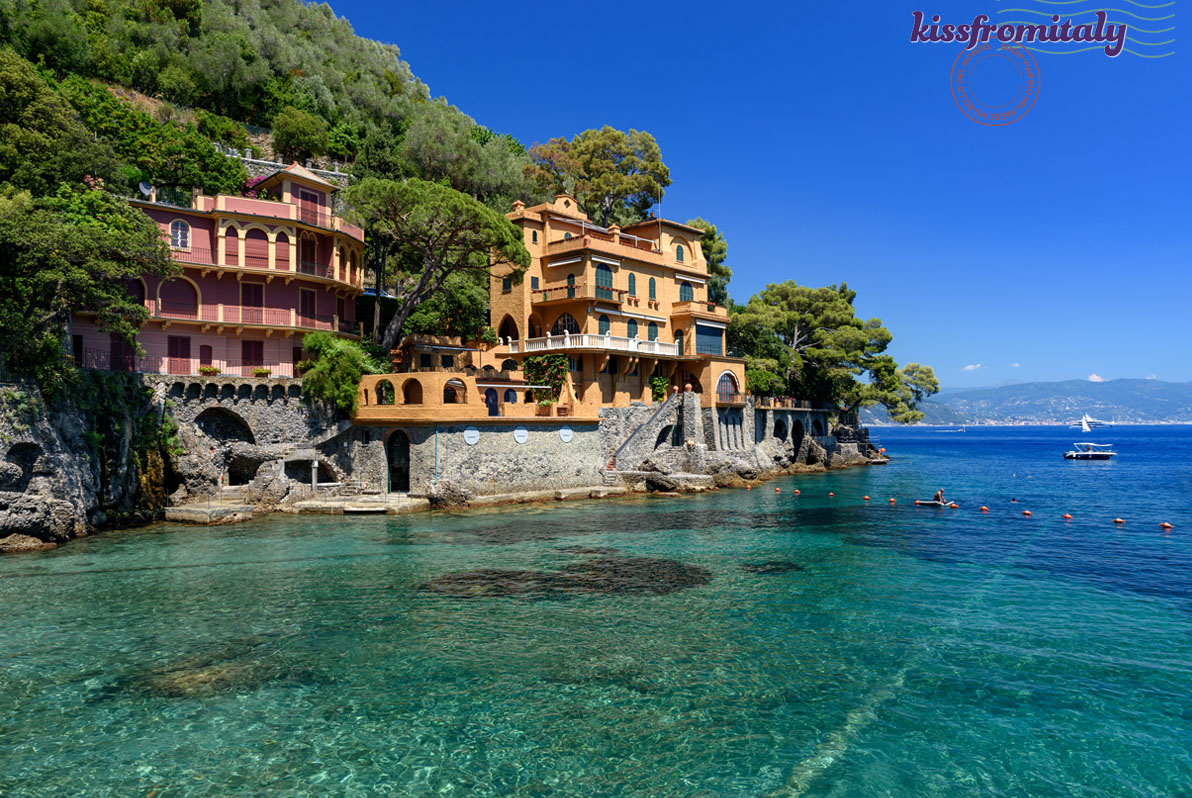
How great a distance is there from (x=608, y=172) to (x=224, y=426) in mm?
39187

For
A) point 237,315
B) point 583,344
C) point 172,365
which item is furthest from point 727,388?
point 172,365

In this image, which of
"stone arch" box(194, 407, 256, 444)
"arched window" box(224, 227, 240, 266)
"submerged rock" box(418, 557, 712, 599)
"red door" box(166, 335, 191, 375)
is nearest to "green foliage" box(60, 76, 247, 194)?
"arched window" box(224, 227, 240, 266)

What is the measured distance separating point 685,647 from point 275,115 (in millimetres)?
63296

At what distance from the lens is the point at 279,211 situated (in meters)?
38.0

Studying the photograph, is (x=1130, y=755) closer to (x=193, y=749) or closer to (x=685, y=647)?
(x=685, y=647)

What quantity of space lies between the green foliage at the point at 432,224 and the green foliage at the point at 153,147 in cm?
1366

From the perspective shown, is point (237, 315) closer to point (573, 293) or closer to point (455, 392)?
point (455, 392)

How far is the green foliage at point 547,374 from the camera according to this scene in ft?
136

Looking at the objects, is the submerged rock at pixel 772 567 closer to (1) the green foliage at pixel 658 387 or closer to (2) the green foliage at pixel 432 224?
(2) the green foliage at pixel 432 224

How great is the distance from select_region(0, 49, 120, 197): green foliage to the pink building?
285cm

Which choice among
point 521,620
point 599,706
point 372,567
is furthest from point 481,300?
point 599,706

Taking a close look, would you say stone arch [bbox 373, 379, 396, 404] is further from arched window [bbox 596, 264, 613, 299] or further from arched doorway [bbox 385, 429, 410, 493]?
arched window [bbox 596, 264, 613, 299]

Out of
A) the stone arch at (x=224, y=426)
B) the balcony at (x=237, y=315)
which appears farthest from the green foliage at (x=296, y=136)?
the stone arch at (x=224, y=426)

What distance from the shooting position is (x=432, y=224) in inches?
1516
